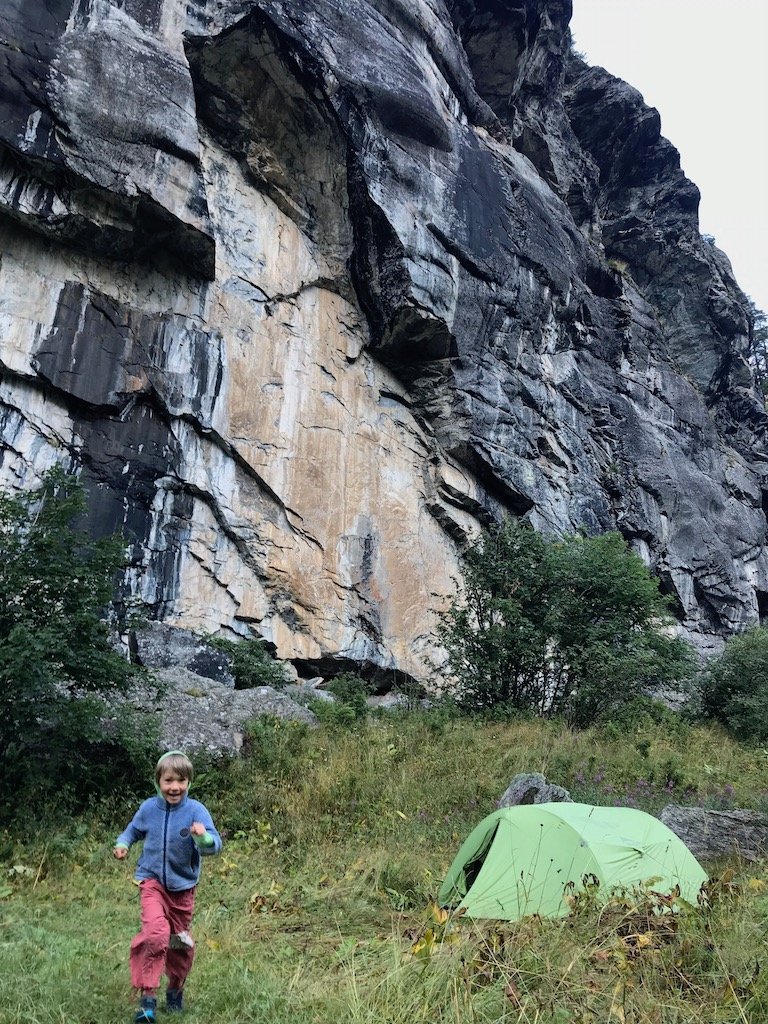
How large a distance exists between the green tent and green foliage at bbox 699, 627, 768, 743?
9.35 metres

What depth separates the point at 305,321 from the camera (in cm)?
1959

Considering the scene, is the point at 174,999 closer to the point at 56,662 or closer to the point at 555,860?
the point at 555,860

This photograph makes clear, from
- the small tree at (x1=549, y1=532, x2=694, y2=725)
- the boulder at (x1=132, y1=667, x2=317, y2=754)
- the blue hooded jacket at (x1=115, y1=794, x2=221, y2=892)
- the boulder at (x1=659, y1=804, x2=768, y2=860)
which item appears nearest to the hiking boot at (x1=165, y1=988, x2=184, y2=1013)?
the blue hooded jacket at (x1=115, y1=794, x2=221, y2=892)

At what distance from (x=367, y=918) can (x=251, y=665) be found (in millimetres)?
9885

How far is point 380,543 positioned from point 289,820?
12.4 metres

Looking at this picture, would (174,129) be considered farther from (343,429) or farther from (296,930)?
(296,930)

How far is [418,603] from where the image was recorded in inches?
752

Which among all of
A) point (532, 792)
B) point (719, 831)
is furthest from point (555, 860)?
point (719, 831)

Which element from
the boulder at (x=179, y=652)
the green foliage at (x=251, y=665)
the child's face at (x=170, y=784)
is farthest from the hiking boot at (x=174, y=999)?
the green foliage at (x=251, y=665)

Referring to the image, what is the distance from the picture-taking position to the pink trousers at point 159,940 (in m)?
3.41

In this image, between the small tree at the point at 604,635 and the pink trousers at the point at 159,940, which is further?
the small tree at the point at 604,635

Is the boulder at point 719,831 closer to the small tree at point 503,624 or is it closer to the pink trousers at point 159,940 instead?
the pink trousers at point 159,940

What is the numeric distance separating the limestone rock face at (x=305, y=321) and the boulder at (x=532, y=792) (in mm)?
10397

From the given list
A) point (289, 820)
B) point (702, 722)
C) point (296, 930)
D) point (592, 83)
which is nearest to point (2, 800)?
point (289, 820)
